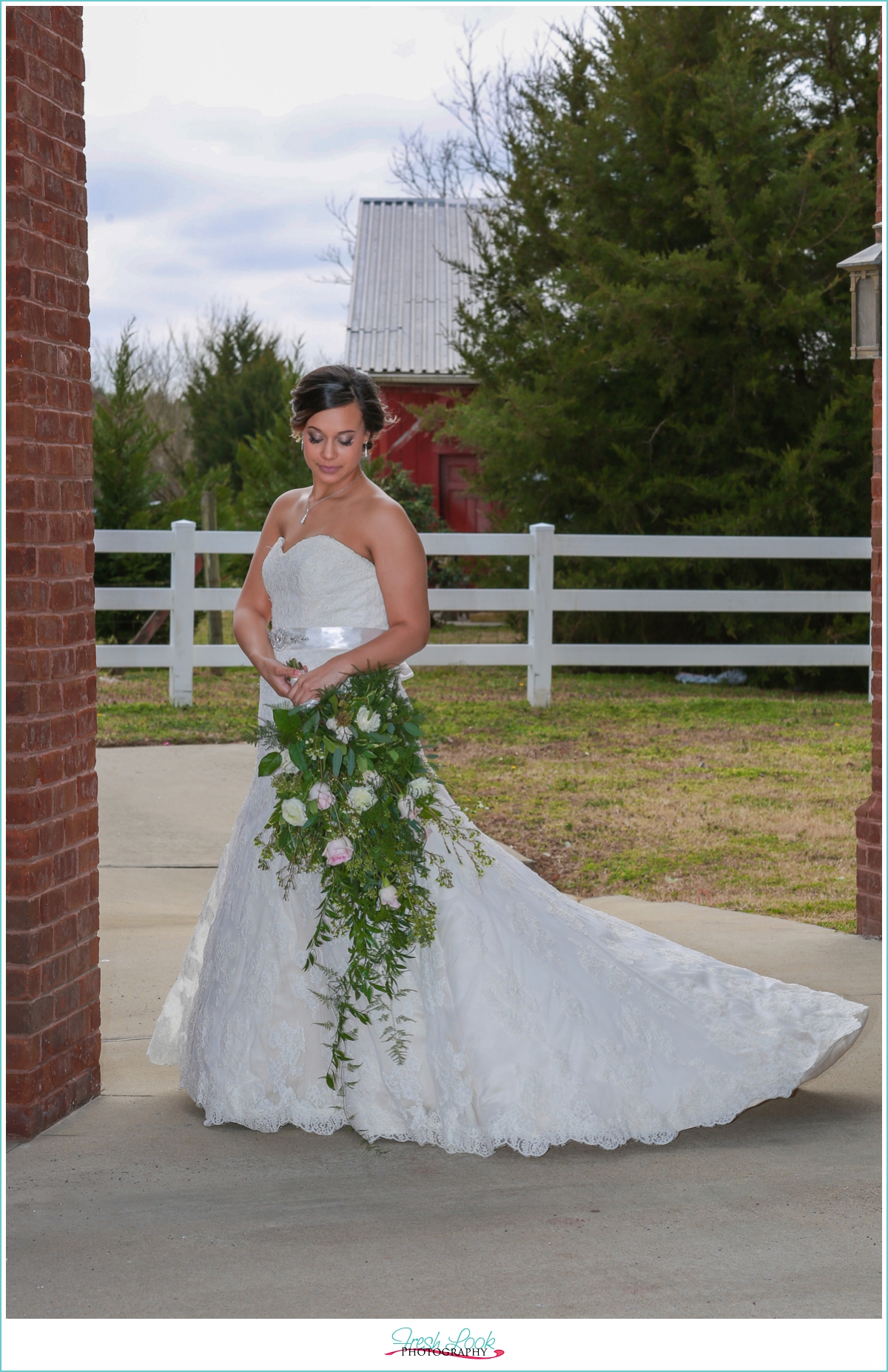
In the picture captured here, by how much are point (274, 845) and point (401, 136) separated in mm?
26433

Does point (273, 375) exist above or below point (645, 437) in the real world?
above

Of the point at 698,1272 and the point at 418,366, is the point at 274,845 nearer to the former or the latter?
the point at 698,1272

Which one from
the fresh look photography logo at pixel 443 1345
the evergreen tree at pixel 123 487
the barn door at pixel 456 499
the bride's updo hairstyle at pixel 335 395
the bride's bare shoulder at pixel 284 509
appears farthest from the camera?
the barn door at pixel 456 499

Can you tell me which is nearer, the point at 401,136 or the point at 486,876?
the point at 486,876

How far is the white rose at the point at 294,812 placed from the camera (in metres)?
3.22

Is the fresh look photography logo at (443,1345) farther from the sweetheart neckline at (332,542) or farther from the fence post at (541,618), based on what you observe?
the fence post at (541,618)

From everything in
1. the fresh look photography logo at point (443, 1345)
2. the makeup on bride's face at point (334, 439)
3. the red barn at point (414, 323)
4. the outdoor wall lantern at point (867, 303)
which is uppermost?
the red barn at point (414, 323)

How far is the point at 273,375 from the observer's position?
86.1 feet

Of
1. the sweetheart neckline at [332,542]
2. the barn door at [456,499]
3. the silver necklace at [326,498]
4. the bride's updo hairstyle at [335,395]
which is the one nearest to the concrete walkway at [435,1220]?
the sweetheart neckline at [332,542]

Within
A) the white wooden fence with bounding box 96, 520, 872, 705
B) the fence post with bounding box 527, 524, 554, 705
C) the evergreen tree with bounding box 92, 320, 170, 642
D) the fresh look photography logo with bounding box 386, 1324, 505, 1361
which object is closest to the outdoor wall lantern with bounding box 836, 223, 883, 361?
the fresh look photography logo with bounding box 386, 1324, 505, 1361

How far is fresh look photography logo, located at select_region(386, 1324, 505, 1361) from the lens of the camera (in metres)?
2.42

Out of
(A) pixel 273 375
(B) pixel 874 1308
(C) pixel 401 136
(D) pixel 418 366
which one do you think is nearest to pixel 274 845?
(B) pixel 874 1308

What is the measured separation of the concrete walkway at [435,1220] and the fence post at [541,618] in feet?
23.8

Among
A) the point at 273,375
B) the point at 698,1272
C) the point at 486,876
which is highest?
the point at 273,375
